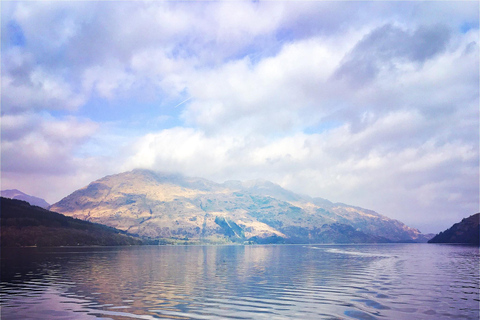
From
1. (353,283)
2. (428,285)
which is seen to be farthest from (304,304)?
(428,285)

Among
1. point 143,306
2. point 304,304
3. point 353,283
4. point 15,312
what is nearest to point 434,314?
point 304,304

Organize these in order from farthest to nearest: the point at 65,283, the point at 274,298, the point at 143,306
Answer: the point at 65,283 → the point at 274,298 → the point at 143,306

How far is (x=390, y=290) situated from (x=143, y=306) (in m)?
43.9

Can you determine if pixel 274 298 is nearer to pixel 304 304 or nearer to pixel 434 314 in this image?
pixel 304 304

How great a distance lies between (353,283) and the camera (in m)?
68.5

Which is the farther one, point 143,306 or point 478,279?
point 478,279

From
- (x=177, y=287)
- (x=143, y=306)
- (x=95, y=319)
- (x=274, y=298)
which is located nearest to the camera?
(x=95, y=319)

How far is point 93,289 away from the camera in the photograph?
193ft

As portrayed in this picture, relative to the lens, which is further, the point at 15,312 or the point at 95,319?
the point at 15,312

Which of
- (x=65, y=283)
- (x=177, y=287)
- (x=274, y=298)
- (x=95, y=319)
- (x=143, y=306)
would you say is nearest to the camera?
(x=95, y=319)

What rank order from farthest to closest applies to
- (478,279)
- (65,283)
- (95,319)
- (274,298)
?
(478,279) → (65,283) → (274,298) → (95,319)

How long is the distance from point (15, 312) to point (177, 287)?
28.3 m

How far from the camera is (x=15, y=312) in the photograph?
4012 cm

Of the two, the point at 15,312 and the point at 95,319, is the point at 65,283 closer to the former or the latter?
the point at 15,312
